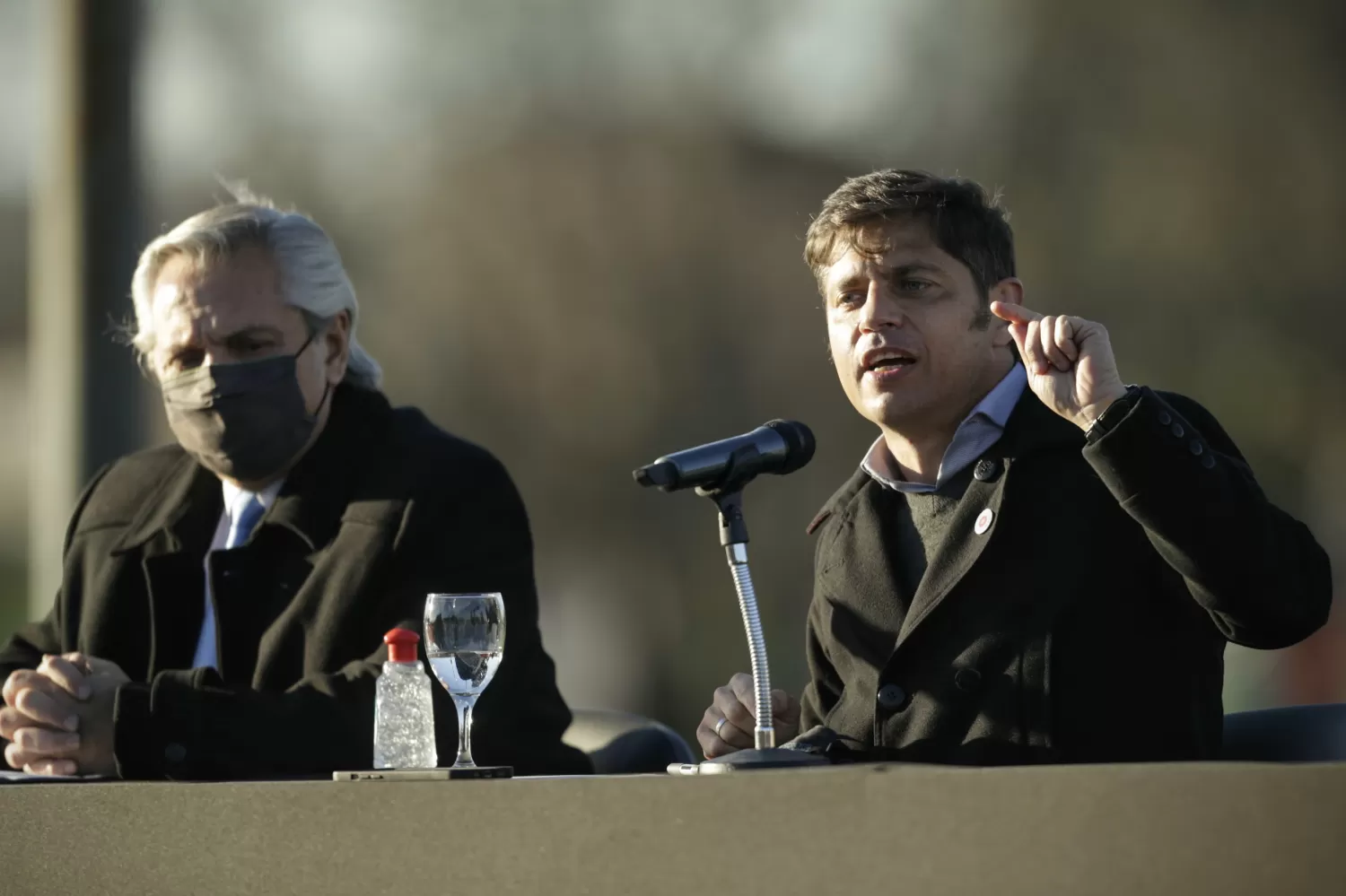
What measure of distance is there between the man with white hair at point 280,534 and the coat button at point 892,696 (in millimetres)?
798

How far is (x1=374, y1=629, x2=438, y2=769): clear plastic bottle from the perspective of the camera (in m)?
3.06

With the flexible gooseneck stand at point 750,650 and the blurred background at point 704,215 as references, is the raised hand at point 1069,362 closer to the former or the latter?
the flexible gooseneck stand at point 750,650

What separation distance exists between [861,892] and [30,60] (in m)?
3.65

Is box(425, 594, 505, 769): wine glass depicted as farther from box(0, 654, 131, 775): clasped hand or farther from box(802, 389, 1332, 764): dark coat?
box(0, 654, 131, 775): clasped hand

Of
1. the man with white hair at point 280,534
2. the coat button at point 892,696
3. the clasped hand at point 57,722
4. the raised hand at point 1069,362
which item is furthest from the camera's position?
the man with white hair at point 280,534

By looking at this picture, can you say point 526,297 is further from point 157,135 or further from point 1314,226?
point 157,135

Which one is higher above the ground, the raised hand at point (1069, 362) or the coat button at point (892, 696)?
the raised hand at point (1069, 362)

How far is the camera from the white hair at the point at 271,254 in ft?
14.0

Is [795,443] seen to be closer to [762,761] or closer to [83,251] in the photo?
[762,761]

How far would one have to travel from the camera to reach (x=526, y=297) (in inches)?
586

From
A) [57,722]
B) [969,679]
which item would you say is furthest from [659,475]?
[57,722]

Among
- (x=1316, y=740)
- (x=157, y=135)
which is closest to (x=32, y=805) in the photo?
(x=1316, y=740)

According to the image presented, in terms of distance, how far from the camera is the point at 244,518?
4.33m

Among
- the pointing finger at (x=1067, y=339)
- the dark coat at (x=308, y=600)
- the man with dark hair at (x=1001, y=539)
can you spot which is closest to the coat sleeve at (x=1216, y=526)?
the man with dark hair at (x=1001, y=539)
